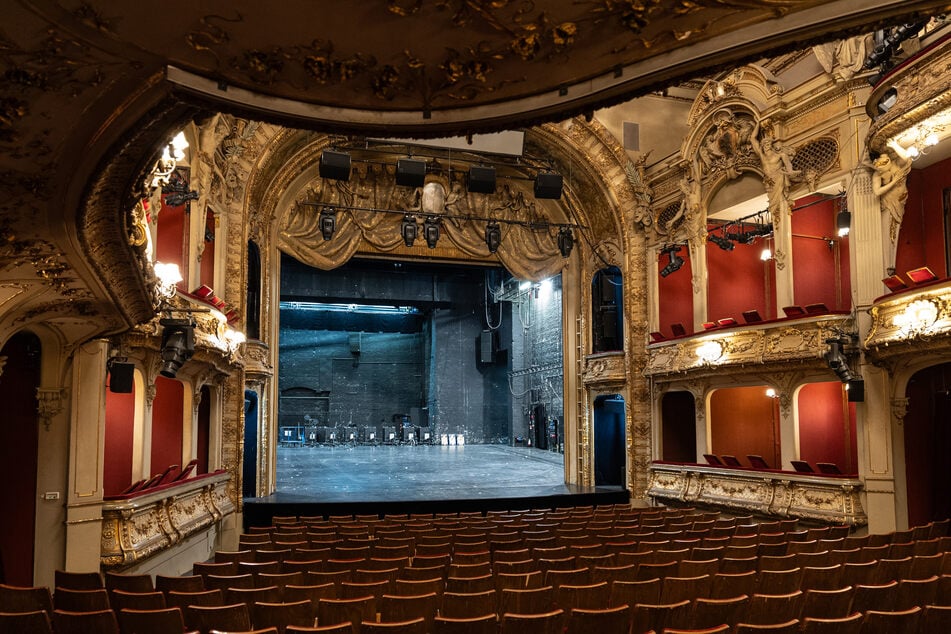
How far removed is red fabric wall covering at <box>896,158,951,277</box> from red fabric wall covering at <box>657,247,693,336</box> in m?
5.18

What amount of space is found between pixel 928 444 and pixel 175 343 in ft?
38.5

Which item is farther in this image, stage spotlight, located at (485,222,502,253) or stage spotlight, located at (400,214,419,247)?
stage spotlight, located at (485,222,502,253)

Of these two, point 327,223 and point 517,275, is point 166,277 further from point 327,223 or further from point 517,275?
point 517,275

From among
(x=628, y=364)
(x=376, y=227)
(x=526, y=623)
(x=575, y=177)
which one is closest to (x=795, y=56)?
(x=575, y=177)

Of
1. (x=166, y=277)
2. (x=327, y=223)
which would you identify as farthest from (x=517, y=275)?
(x=166, y=277)

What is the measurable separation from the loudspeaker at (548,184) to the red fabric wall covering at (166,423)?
8676mm

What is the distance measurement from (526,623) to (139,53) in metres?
3.65

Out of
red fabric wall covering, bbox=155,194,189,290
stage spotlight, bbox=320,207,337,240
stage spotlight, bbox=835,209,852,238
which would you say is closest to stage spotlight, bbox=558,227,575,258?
stage spotlight, bbox=320,207,337,240

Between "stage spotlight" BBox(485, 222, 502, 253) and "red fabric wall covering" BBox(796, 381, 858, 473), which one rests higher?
"stage spotlight" BBox(485, 222, 502, 253)

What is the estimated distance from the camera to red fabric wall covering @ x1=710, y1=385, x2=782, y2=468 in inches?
605

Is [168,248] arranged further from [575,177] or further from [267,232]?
[575,177]

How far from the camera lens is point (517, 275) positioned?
19.2 metres

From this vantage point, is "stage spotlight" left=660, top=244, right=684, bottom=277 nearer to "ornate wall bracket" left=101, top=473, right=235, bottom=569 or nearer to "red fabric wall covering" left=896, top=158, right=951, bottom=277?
"red fabric wall covering" left=896, top=158, right=951, bottom=277

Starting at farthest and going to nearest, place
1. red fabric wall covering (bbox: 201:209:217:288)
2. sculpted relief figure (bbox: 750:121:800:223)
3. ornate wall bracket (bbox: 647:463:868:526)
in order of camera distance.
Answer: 1. red fabric wall covering (bbox: 201:209:217:288)
2. sculpted relief figure (bbox: 750:121:800:223)
3. ornate wall bracket (bbox: 647:463:868:526)
